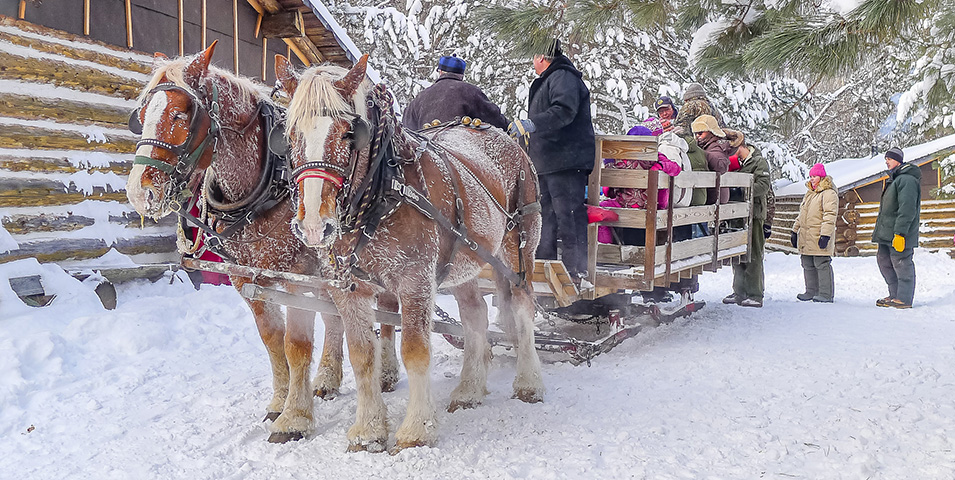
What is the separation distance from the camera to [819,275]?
8.91 meters

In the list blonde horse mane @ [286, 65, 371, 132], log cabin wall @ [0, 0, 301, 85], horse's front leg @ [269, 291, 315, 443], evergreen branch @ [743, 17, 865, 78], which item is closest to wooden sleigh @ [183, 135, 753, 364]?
horse's front leg @ [269, 291, 315, 443]

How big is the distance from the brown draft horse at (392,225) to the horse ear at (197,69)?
1.14 feet

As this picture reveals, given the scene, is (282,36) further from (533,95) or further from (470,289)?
(470,289)

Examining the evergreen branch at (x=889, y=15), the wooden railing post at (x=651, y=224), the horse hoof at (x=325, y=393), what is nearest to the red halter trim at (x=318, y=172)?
the horse hoof at (x=325, y=393)

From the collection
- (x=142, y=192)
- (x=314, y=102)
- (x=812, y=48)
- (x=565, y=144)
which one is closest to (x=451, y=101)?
(x=565, y=144)

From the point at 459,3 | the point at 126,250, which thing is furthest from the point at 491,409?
the point at 459,3

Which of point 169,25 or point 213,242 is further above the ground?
point 169,25

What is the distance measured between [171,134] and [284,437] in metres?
1.71

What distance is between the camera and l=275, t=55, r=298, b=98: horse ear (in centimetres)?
316

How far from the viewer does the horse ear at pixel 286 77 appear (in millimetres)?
3164

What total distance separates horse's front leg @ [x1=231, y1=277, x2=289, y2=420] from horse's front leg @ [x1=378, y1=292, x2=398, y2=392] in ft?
2.52

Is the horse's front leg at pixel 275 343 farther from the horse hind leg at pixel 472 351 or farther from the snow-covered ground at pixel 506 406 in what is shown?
the horse hind leg at pixel 472 351

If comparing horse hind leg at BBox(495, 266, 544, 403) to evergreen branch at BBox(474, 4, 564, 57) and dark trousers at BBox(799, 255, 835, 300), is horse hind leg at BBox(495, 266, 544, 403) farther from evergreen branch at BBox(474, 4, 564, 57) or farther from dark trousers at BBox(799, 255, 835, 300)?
dark trousers at BBox(799, 255, 835, 300)

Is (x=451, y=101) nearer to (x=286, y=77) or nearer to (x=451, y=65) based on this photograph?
(x=451, y=65)
